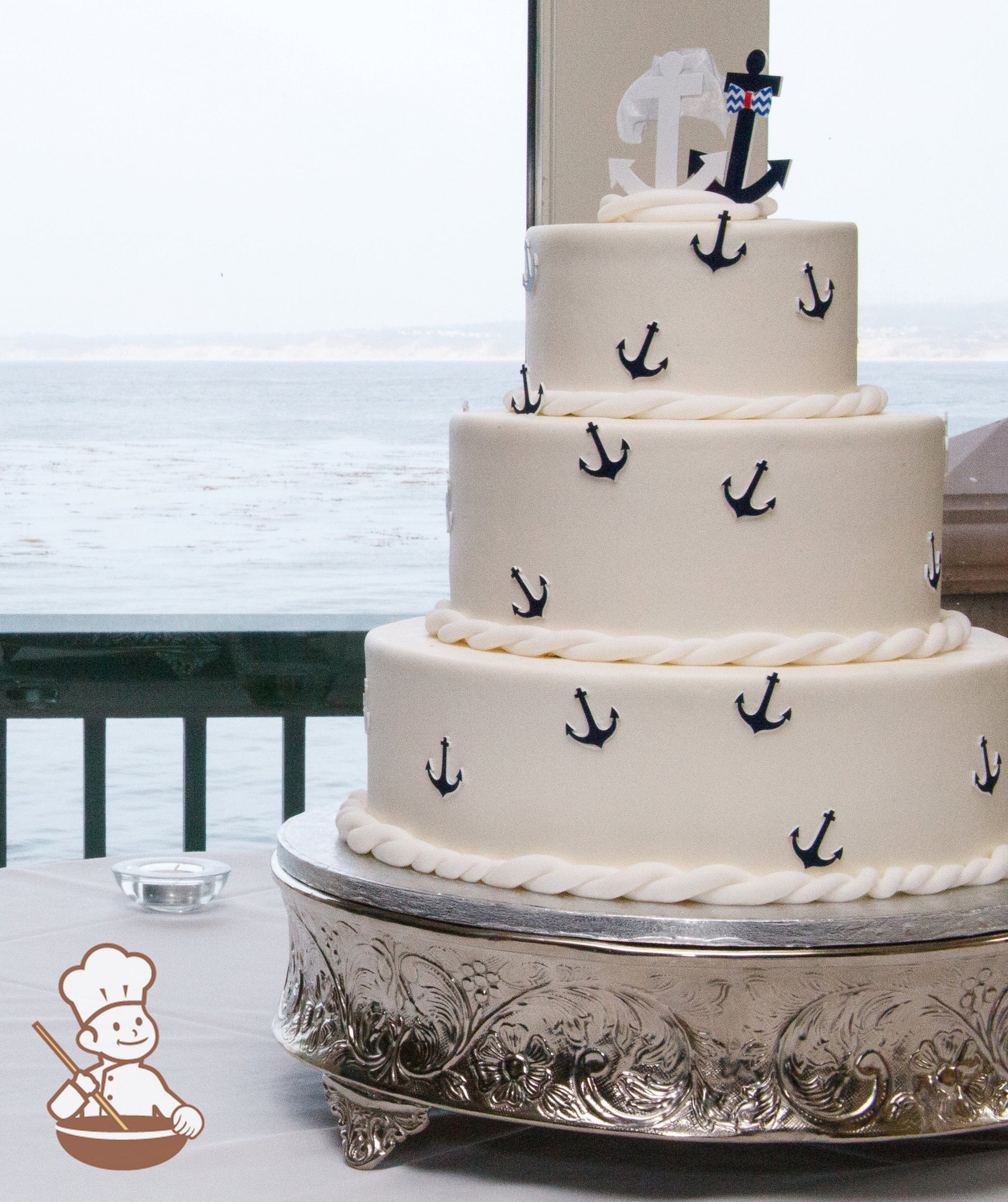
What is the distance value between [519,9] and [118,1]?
756 mm

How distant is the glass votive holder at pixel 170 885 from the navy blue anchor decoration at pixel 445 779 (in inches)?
23.6

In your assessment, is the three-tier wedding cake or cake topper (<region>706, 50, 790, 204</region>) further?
cake topper (<region>706, 50, 790, 204</region>)

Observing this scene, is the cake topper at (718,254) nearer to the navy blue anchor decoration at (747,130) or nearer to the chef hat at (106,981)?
the navy blue anchor decoration at (747,130)

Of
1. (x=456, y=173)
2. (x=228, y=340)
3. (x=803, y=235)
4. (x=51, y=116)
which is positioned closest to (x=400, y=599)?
(x=228, y=340)

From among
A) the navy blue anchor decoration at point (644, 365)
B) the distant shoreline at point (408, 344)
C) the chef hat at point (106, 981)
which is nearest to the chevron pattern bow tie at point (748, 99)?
the navy blue anchor decoration at point (644, 365)

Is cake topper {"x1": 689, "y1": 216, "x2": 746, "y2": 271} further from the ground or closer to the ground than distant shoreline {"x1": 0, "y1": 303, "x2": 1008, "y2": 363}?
further from the ground

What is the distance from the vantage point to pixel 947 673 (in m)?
1.19

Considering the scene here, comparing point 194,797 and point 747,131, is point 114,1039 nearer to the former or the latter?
point 747,131

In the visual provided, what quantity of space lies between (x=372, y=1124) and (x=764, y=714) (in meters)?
0.41

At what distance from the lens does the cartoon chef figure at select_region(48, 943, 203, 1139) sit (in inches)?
41.1

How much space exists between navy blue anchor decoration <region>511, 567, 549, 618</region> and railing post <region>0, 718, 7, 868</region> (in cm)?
170

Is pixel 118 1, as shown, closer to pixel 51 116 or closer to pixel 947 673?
pixel 51 116

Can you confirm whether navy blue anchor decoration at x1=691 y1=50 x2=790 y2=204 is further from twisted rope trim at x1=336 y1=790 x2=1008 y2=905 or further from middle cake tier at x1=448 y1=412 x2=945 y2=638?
twisted rope trim at x1=336 y1=790 x2=1008 y2=905

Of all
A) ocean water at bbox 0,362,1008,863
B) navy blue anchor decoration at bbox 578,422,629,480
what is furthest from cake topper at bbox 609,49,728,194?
ocean water at bbox 0,362,1008,863
